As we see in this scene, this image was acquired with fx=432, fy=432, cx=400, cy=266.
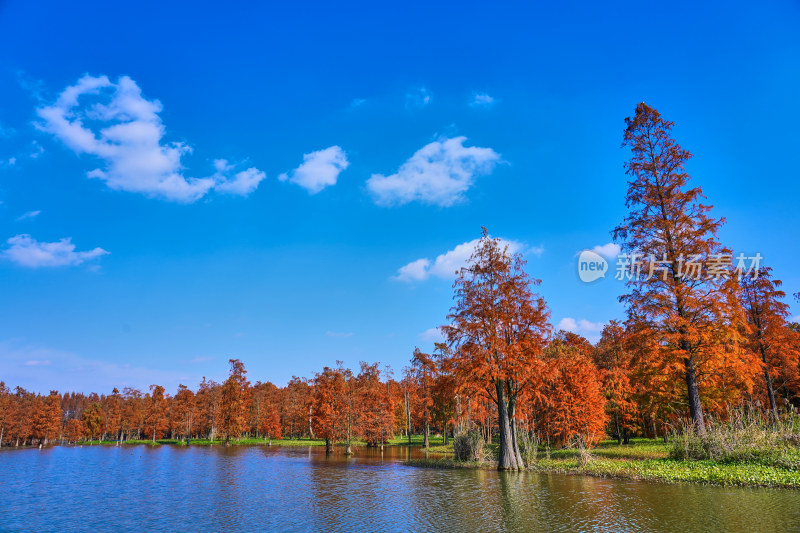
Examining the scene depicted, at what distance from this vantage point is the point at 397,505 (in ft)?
59.0

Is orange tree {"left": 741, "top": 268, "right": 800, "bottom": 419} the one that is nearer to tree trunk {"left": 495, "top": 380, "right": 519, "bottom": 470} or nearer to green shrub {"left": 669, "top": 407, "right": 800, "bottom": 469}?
green shrub {"left": 669, "top": 407, "right": 800, "bottom": 469}

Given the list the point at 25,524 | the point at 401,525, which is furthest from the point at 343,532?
the point at 25,524

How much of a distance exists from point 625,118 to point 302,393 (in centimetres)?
8482

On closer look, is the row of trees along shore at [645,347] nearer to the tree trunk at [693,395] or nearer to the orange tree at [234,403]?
the tree trunk at [693,395]

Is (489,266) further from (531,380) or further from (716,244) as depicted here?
(716,244)

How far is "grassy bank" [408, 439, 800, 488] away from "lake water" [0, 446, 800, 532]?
132 centimetres

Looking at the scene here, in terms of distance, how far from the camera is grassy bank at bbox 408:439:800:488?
18.0m

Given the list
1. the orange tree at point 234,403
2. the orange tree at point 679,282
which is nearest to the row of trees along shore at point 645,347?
the orange tree at point 679,282

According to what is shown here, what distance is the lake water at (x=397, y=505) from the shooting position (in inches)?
545

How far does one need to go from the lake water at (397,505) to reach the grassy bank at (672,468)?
4.34ft

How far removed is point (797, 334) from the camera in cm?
3738

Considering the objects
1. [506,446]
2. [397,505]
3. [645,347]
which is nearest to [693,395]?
[645,347]

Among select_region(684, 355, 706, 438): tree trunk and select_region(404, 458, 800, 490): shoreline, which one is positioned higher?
select_region(684, 355, 706, 438): tree trunk

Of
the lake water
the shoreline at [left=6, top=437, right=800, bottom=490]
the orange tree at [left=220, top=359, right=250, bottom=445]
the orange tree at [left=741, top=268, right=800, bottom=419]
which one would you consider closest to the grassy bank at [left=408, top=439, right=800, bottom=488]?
the shoreline at [left=6, top=437, right=800, bottom=490]
